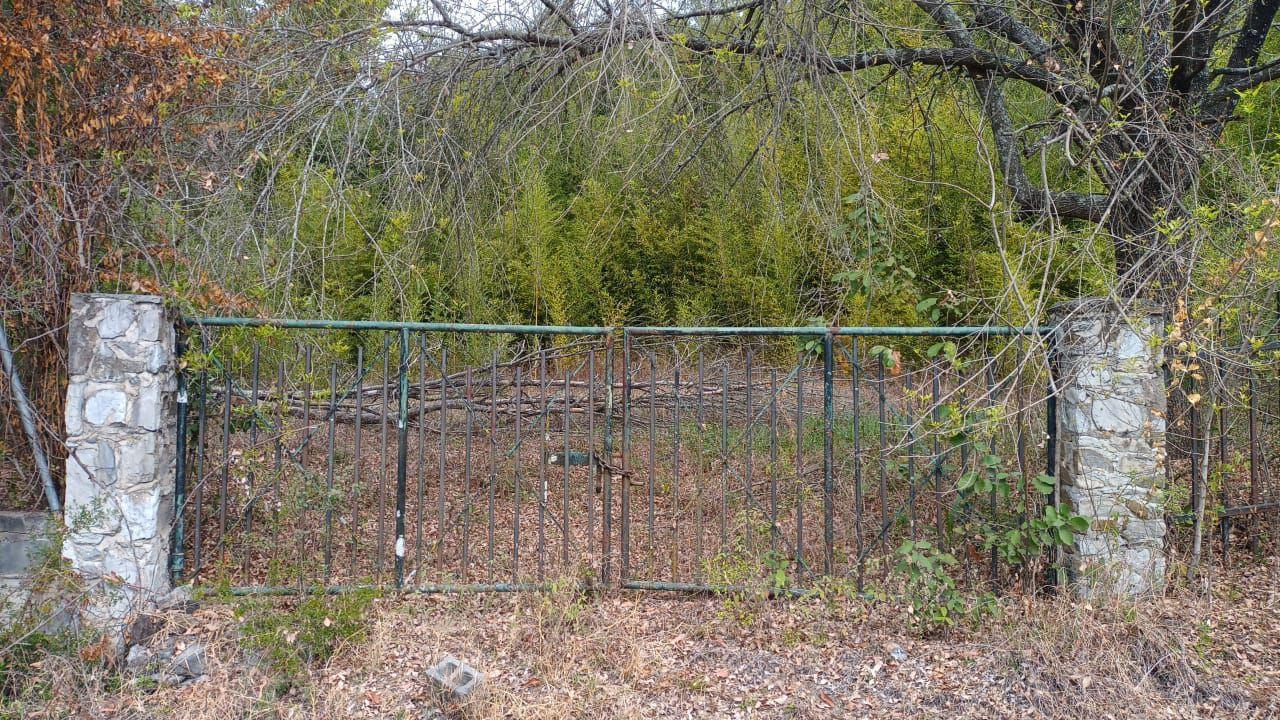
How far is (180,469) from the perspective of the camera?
3.98 meters

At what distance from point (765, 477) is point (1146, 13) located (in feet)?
12.1

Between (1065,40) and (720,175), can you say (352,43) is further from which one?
(1065,40)

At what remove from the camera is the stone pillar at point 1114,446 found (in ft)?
12.0

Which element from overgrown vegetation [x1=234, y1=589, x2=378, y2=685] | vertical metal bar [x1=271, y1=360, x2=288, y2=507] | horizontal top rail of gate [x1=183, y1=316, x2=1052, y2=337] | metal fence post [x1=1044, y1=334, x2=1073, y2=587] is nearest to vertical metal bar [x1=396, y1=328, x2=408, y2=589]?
horizontal top rail of gate [x1=183, y1=316, x2=1052, y2=337]

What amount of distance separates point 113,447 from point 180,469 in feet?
1.12

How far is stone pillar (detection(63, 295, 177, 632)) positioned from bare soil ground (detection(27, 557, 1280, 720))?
1.20 feet

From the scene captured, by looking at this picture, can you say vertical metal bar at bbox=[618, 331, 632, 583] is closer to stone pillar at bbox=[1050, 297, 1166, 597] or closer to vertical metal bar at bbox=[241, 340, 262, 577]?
vertical metal bar at bbox=[241, 340, 262, 577]

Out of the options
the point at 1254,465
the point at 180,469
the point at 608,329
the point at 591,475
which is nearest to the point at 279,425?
the point at 180,469

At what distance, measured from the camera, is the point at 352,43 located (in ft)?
13.9

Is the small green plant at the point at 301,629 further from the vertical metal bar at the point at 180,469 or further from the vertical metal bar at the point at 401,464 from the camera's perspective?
the vertical metal bar at the point at 180,469

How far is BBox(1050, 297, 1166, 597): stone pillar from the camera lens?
366cm

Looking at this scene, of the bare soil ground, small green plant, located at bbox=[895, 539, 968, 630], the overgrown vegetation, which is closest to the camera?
the bare soil ground

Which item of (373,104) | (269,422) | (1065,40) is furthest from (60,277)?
(1065,40)

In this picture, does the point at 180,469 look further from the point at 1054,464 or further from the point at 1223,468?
the point at 1223,468
